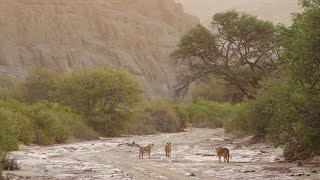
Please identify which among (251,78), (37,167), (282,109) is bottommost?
(37,167)

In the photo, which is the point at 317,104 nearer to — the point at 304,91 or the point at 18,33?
the point at 304,91

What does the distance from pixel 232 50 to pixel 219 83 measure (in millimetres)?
3504

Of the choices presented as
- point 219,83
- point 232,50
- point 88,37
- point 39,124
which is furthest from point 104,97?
point 88,37

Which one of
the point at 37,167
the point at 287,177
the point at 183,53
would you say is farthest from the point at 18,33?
the point at 287,177

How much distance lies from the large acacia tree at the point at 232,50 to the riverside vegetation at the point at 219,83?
2.9 inches

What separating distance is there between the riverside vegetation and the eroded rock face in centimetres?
3872

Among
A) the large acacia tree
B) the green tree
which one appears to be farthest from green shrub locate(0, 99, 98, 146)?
the large acacia tree

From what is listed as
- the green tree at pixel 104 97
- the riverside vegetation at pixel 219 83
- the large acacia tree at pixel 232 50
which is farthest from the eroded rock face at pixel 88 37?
the large acacia tree at pixel 232 50

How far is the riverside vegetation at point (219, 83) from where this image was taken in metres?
15.9

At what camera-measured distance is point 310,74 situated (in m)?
14.8

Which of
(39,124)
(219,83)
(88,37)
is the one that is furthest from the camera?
(88,37)

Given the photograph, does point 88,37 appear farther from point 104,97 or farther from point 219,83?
point 219,83

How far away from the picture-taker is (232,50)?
39.2 meters

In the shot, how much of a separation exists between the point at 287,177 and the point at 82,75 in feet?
121
